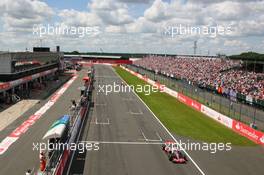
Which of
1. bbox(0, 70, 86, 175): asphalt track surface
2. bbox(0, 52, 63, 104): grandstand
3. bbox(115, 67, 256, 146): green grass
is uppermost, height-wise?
bbox(0, 52, 63, 104): grandstand

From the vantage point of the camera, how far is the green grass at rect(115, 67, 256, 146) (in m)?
33.1

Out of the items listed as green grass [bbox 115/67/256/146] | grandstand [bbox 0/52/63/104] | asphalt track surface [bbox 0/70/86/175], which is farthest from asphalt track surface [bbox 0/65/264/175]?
grandstand [bbox 0/52/63/104]

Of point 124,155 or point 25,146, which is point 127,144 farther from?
point 25,146

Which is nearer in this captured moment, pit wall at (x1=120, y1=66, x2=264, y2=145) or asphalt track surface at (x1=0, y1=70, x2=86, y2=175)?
asphalt track surface at (x1=0, y1=70, x2=86, y2=175)

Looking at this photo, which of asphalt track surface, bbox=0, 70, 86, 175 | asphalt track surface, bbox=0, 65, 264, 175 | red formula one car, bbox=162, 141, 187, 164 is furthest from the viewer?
red formula one car, bbox=162, 141, 187, 164

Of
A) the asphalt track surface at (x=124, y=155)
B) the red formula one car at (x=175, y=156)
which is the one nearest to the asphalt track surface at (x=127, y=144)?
the asphalt track surface at (x=124, y=155)

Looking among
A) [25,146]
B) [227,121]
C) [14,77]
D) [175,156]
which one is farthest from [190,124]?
[14,77]

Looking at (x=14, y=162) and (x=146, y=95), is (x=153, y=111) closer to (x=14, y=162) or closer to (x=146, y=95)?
(x=146, y=95)

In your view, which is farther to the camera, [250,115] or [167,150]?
[250,115]

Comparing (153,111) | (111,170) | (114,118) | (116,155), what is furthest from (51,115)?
(111,170)

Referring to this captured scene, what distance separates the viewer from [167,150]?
26859mm

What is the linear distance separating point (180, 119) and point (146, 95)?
76.9 ft

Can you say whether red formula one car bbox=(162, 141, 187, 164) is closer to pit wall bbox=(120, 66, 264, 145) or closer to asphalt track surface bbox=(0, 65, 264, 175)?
asphalt track surface bbox=(0, 65, 264, 175)

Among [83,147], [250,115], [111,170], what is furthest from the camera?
[250,115]
